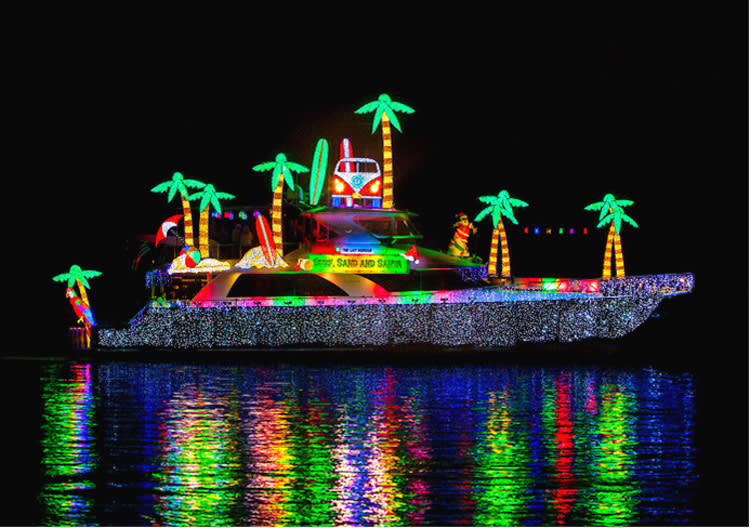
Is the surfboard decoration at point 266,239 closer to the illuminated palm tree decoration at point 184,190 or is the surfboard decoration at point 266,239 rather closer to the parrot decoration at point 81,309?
the illuminated palm tree decoration at point 184,190

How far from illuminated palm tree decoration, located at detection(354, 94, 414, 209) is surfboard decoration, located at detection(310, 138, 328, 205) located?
138 cm

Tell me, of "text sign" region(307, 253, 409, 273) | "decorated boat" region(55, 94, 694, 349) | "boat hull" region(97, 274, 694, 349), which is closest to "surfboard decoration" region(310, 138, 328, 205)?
"decorated boat" region(55, 94, 694, 349)

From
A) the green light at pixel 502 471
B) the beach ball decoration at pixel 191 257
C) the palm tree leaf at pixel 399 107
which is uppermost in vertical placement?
the palm tree leaf at pixel 399 107

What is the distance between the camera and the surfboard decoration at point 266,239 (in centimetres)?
2473

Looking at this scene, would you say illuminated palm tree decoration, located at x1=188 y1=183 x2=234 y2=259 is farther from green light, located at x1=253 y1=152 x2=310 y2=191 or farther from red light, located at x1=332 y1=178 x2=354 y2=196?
red light, located at x1=332 y1=178 x2=354 y2=196

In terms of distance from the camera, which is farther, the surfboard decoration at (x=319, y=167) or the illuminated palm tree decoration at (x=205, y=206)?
the illuminated palm tree decoration at (x=205, y=206)

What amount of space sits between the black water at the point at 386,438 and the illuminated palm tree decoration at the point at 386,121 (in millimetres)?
4910

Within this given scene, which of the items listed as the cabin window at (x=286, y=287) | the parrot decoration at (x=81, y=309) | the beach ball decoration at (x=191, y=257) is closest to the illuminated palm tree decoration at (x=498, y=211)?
the cabin window at (x=286, y=287)

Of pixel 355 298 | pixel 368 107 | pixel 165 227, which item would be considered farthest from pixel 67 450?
pixel 368 107

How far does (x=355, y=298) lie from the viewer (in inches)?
967

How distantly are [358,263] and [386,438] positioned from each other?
8.81m
